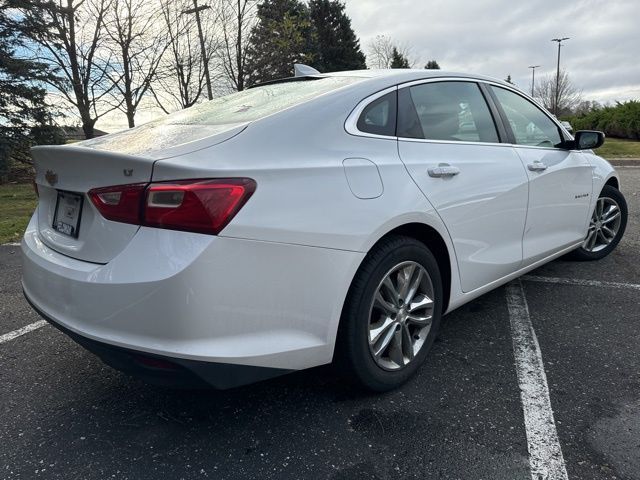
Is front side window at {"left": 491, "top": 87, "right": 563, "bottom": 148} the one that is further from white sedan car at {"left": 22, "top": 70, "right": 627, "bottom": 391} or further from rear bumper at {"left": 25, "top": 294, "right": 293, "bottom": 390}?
rear bumper at {"left": 25, "top": 294, "right": 293, "bottom": 390}

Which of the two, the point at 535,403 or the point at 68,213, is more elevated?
the point at 68,213

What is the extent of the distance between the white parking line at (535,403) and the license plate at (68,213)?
2096mm

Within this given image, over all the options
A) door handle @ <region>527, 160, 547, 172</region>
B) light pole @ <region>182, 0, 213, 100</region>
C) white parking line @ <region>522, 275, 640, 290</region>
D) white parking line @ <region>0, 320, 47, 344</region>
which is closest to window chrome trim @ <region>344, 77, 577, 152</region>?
door handle @ <region>527, 160, 547, 172</region>

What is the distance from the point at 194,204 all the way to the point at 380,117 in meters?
1.13

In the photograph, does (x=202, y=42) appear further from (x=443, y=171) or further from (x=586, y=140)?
(x=443, y=171)

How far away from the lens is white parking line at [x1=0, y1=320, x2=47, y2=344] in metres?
3.28

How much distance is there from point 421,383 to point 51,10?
43.7 ft

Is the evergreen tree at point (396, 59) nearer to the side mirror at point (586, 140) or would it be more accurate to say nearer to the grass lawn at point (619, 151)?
the grass lawn at point (619, 151)

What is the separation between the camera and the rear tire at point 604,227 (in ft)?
14.8

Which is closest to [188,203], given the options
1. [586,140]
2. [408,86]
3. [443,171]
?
[443,171]

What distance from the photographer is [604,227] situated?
461 cm

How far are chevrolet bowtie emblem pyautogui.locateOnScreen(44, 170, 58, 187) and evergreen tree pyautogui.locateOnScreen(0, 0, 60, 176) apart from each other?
1214cm

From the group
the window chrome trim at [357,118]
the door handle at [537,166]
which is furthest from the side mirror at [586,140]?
the window chrome trim at [357,118]

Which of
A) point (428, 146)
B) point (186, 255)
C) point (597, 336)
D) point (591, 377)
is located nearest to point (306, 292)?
point (186, 255)
